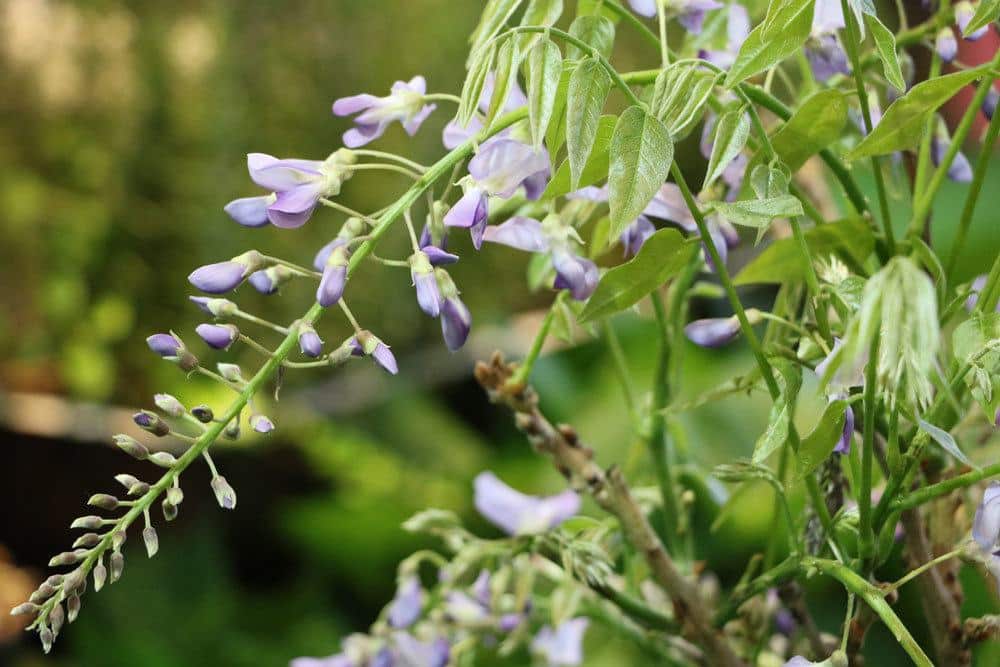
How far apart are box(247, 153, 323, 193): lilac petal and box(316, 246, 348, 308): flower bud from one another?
0.03m

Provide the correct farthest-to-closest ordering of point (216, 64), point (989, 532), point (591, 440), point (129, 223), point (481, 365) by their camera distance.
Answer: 1. point (129, 223)
2. point (216, 64)
3. point (591, 440)
4. point (481, 365)
5. point (989, 532)

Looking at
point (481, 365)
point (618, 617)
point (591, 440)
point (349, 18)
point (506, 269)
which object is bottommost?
point (506, 269)

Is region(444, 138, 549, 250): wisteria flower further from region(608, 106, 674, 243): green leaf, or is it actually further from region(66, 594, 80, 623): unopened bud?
region(66, 594, 80, 623): unopened bud

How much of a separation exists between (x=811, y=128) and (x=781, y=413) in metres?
0.08

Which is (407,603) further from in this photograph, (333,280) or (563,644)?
(333,280)

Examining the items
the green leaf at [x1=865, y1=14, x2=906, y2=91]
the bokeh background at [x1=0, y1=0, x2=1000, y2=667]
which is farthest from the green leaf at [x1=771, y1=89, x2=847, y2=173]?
the bokeh background at [x1=0, y1=0, x2=1000, y2=667]

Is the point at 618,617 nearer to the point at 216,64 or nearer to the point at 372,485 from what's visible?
the point at 372,485

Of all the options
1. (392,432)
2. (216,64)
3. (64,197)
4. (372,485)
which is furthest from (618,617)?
(64,197)

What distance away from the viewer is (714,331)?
0.34m

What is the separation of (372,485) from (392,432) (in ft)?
0.52

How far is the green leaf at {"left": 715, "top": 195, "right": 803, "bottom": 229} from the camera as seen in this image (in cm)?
27

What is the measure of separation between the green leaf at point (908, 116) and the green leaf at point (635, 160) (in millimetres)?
50

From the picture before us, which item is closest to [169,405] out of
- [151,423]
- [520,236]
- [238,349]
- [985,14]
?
[151,423]

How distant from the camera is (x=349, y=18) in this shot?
1.99 m
